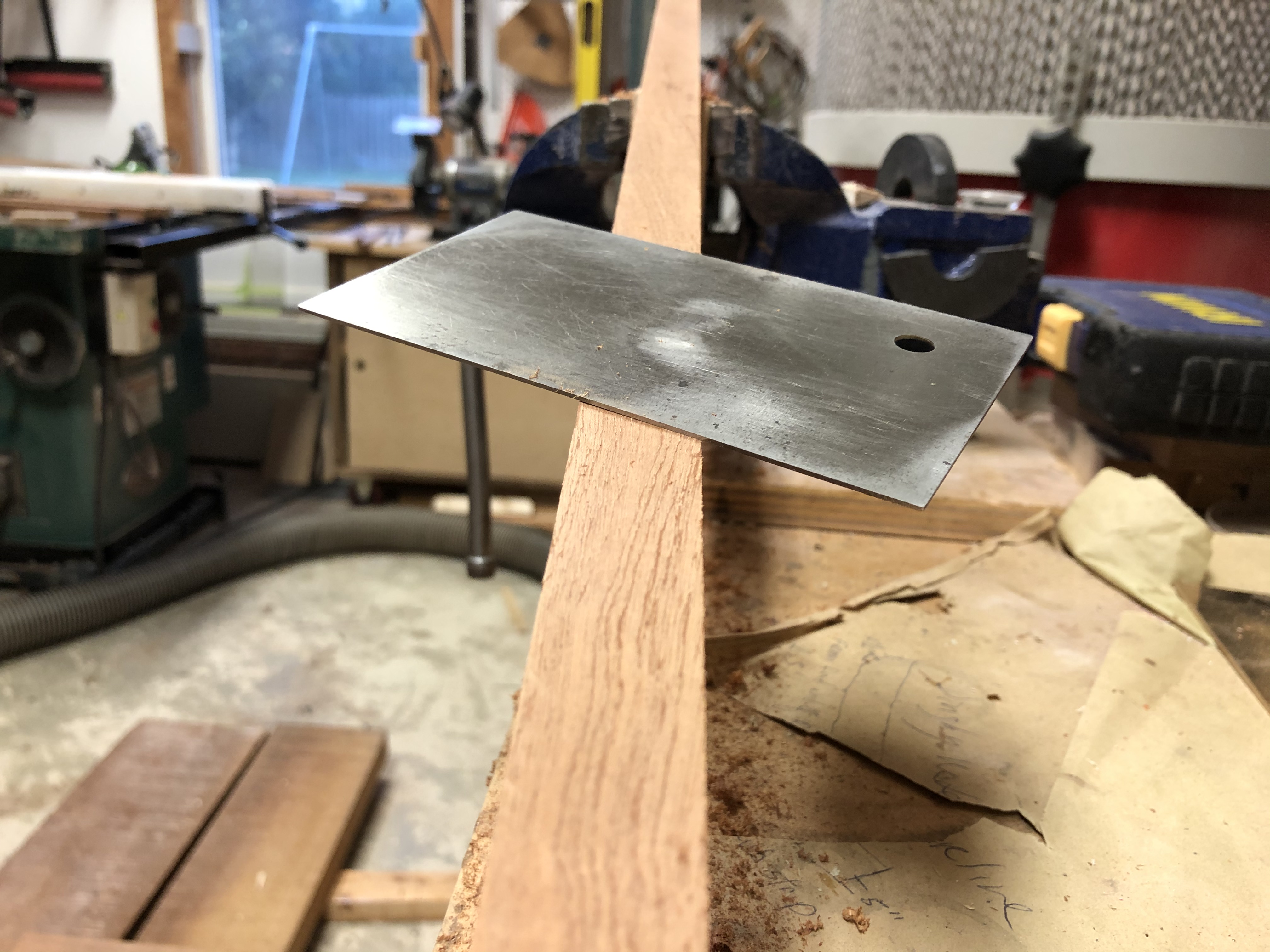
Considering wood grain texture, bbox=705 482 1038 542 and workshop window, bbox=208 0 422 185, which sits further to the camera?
workshop window, bbox=208 0 422 185

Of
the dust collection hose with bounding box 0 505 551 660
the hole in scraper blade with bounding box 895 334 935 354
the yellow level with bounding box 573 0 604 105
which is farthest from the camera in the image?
the yellow level with bounding box 573 0 604 105

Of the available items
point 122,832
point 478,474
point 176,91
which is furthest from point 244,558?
point 176,91

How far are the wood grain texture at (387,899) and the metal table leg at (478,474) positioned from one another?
0.52m

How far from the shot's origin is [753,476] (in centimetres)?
106

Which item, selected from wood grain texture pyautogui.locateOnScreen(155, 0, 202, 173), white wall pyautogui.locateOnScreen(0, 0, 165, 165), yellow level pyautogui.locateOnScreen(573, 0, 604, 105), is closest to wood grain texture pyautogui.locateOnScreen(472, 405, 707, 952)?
yellow level pyautogui.locateOnScreen(573, 0, 604, 105)

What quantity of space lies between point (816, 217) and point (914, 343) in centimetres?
49

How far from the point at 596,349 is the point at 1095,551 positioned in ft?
2.29

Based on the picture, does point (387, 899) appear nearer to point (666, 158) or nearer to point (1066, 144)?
point (666, 158)

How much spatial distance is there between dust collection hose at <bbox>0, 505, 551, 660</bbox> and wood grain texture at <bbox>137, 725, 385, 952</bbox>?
47cm

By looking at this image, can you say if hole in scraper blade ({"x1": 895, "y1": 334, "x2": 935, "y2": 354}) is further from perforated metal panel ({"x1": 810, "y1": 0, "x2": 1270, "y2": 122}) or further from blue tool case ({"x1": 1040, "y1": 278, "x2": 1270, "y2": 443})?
perforated metal panel ({"x1": 810, "y1": 0, "x2": 1270, "y2": 122})

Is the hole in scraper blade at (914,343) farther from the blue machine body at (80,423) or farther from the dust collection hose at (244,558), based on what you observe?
the blue machine body at (80,423)

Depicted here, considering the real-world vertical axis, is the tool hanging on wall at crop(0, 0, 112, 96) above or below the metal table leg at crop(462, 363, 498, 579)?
above

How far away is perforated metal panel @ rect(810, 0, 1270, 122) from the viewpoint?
1347 millimetres

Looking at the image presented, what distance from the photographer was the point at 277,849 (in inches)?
45.0
